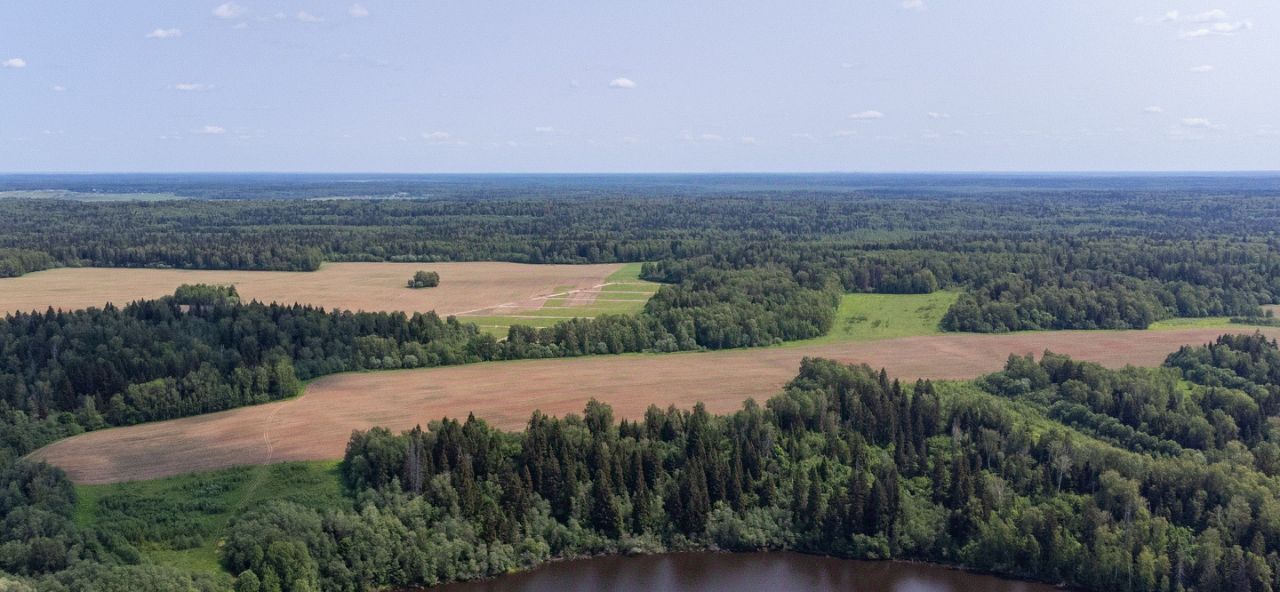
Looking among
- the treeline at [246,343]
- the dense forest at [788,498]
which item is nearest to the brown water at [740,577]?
the dense forest at [788,498]

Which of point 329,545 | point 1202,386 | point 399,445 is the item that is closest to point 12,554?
point 329,545

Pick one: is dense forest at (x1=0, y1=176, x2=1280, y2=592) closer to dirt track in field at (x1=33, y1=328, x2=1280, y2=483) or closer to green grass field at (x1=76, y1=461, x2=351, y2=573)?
green grass field at (x1=76, y1=461, x2=351, y2=573)

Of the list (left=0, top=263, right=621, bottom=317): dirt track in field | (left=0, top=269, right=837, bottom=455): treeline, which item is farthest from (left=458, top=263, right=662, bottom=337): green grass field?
(left=0, top=269, right=837, bottom=455): treeline

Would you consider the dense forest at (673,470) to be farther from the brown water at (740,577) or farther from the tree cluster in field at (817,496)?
the brown water at (740,577)

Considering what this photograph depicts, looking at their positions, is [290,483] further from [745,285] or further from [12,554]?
[745,285]

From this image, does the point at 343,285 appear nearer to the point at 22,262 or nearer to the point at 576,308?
the point at 576,308

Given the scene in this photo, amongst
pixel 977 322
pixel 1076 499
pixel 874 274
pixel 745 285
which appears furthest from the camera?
pixel 874 274
